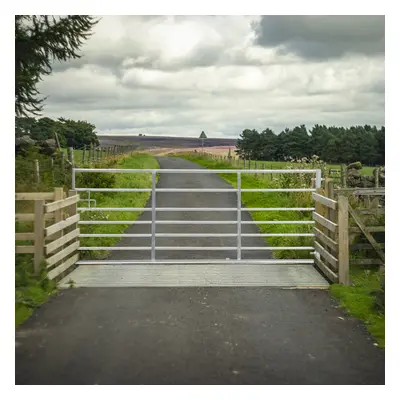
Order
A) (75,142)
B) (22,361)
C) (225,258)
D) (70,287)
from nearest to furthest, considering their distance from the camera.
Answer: (22,361) < (70,287) < (225,258) < (75,142)

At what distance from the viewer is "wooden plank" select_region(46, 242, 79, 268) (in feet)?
22.9

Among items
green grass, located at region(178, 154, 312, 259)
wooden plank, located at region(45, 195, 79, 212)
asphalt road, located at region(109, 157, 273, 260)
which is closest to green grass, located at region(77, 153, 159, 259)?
asphalt road, located at region(109, 157, 273, 260)

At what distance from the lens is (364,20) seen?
6.66m

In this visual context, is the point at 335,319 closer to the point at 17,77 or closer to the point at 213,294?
the point at 213,294

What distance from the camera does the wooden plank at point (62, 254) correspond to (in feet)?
22.9

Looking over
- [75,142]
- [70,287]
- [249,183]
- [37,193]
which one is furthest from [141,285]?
[249,183]

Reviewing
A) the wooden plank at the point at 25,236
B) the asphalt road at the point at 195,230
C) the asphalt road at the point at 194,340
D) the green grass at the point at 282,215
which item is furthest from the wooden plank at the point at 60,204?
the green grass at the point at 282,215

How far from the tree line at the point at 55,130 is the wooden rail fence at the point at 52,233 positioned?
760mm

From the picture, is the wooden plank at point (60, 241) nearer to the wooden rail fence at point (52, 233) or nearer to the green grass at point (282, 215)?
the wooden rail fence at point (52, 233)

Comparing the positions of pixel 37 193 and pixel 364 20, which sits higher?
pixel 364 20

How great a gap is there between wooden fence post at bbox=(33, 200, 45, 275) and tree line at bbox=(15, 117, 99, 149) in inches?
33.5

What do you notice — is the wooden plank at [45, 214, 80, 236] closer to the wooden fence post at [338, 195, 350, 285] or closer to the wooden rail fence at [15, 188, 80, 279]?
the wooden rail fence at [15, 188, 80, 279]
